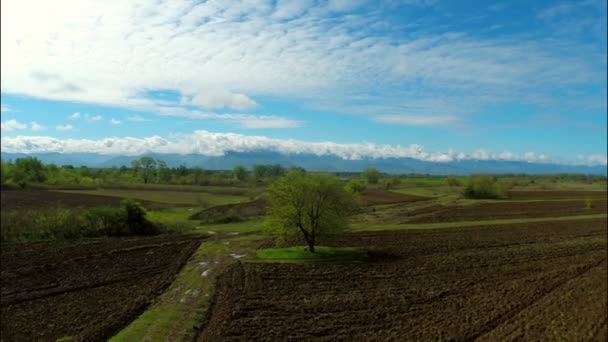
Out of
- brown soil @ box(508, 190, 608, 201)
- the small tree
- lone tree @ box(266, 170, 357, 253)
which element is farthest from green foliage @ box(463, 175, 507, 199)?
lone tree @ box(266, 170, 357, 253)

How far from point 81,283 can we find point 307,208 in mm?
19539

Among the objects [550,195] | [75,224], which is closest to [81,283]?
[75,224]

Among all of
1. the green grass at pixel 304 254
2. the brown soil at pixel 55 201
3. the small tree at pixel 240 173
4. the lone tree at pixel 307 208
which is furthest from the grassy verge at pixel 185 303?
the small tree at pixel 240 173

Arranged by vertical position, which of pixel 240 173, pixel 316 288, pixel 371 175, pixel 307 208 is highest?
pixel 240 173

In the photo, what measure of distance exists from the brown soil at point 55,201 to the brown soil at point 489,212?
46.9 metres

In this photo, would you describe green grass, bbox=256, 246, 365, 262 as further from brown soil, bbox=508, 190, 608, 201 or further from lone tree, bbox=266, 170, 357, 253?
brown soil, bbox=508, 190, 608, 201

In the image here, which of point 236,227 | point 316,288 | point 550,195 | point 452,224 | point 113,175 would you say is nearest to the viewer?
point 316,288

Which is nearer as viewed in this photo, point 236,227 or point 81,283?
point 81,283

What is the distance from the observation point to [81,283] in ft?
98.8

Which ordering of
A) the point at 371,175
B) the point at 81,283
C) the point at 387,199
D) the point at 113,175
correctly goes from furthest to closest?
the point at 371,175 < the point at 113,175 < the point at 387,199 < the point at 81,283

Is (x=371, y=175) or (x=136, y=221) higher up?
(x=371, y=175)

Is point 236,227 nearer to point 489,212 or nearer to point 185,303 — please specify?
point 185,303

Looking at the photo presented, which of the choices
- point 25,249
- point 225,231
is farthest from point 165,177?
point 25,249

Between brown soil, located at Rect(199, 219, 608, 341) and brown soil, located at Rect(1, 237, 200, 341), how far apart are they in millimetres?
5633
